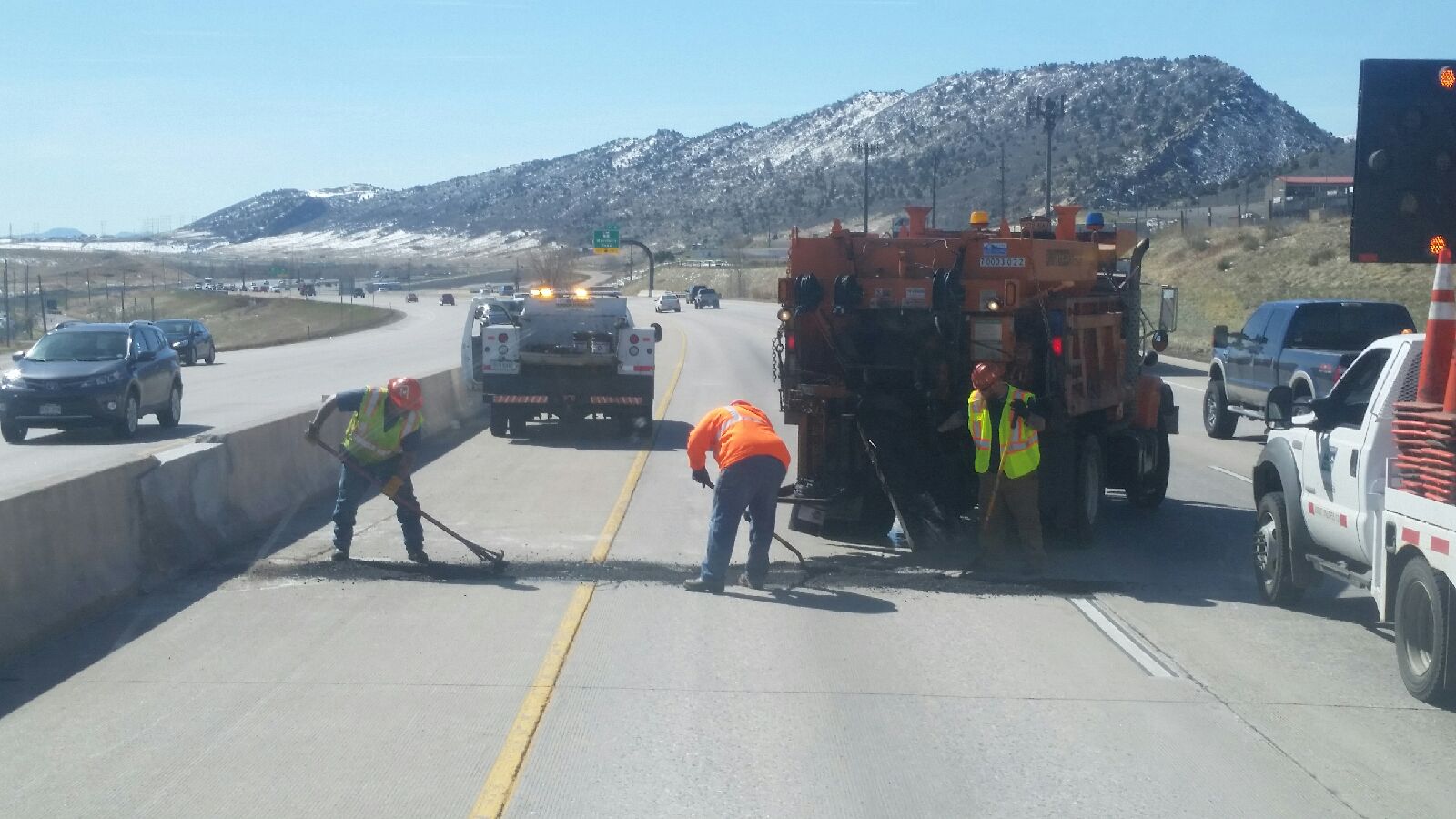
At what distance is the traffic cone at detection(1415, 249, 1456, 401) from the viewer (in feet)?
25.3

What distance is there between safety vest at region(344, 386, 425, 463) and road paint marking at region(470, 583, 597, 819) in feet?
7.36

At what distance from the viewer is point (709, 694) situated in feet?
24.6

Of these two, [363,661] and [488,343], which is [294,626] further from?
[488,343]

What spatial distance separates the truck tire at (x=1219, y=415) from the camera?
21625 mm

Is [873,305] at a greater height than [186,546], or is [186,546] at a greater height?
[873,305]

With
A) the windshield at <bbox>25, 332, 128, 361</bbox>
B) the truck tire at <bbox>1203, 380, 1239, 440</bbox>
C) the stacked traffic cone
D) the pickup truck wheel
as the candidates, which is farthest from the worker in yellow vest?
the windshield at <bbox>25, 332, 128, 361</bbox>

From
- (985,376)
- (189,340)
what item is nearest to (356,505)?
(985,376)

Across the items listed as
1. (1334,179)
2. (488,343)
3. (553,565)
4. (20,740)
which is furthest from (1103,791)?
(1334,179)

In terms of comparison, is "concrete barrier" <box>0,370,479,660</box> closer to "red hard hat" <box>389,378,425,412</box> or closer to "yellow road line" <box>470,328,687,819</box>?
"red hard hat" <box>389,378,425,412</box>

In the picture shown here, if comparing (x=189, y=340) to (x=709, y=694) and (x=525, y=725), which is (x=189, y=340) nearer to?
(x=709, y=694)

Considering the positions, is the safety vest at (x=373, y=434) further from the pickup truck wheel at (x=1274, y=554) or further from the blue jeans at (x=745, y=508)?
the pickup truck wheel at (x=1274, y=554)

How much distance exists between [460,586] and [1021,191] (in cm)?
11855

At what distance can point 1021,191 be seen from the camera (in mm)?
123750

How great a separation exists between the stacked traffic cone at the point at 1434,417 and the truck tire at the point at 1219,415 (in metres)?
13.9
